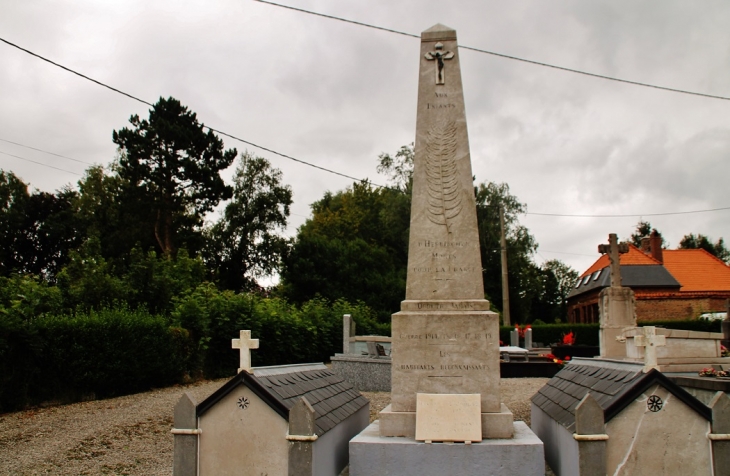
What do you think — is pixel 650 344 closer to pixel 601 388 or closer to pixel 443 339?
pixel 601 388

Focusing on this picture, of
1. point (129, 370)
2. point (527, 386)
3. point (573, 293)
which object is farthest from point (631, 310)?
point (573, 293)

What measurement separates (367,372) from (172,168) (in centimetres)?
2103

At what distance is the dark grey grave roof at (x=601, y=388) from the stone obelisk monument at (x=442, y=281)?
30.2 inches

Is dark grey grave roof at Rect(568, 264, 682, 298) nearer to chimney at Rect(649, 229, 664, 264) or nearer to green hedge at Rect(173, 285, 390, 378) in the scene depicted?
chimney at Rect(649, 229, 664, 264)

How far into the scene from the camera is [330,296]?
116 ft

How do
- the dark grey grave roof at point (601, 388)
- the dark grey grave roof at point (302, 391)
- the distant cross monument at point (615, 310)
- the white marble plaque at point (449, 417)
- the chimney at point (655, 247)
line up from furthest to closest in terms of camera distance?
the chimney at point (655, 247) < the distant cross monument at point (615, 310) < the white marble plaque at point (449, 417) < the dark grey grave roof at point (302, 391) < the dark grey grave roof at point (601, 388)

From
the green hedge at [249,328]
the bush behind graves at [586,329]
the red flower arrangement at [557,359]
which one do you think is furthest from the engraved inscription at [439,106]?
the bush behind graves at [586,329]

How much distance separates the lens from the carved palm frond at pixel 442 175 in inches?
265

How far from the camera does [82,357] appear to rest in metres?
12.8

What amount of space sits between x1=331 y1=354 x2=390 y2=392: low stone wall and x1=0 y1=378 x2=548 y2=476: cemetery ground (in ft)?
2.73

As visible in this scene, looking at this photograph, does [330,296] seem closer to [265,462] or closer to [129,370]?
[129,370]

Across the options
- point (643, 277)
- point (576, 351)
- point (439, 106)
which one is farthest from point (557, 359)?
point (643, 277)

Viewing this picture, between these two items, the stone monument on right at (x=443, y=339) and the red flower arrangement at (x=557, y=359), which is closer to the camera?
the stone monument on right at (x=443, y=339)

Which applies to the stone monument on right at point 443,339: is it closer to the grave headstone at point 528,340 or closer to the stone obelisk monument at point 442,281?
the stone obelisk monument at point 442,281
